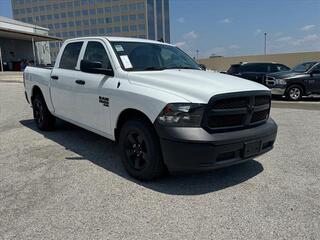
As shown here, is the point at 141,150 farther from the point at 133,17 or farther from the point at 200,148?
the point at 133,17

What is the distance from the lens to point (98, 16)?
101312 mm

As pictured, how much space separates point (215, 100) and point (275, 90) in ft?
33.7

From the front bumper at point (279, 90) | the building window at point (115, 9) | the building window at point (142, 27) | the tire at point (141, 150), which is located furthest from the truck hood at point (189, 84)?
the building window at point (115, 9)

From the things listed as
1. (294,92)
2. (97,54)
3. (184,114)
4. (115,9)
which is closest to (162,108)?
(184,114)

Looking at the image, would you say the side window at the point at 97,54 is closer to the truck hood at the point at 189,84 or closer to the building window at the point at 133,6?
the truck hood at the point at 189,84

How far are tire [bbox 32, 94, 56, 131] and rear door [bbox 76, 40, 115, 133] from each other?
1.79 m

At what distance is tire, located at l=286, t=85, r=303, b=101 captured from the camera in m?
12.7

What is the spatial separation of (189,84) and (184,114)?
0.46 meters

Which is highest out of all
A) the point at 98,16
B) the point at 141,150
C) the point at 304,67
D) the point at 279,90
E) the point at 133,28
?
the point at 98,16

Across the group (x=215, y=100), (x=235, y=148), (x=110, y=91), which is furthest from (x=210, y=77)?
(x=110, y=91)

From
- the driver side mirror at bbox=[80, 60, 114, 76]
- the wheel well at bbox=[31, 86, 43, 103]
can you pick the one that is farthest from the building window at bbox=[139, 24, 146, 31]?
the driver side mirror at bbox=[80, 60, 114, 76]

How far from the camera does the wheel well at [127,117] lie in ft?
12.8

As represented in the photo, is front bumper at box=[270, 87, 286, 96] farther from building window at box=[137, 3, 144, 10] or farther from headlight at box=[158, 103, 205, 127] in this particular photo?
building window at box=[137, 3, 144, 10]

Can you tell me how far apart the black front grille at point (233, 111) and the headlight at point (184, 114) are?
0.28ft
